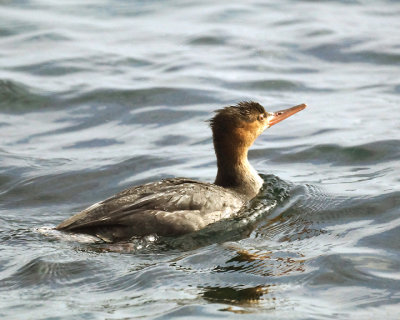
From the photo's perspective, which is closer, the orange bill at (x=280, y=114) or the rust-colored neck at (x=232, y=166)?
the rust-colored neck at (x=232, y=166)

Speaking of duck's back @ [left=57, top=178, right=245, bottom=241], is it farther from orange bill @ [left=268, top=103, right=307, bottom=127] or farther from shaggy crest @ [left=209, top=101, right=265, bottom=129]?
orange bill @ [left=268, top=103, right=307, bottom=127]

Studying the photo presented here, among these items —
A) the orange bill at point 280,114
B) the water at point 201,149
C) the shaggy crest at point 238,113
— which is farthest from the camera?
the orange bill at point 280,114

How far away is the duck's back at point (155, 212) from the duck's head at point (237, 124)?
32.5 inches

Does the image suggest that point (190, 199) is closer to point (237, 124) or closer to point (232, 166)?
point (232, 166)

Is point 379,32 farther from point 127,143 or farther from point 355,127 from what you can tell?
point 127,143

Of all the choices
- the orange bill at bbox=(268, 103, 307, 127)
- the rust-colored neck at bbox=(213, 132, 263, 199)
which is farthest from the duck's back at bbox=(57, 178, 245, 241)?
the orange bill at bbox=(268, 103, 307, 127)

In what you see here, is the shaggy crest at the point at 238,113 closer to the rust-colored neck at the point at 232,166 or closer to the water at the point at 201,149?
the rust-colored neck at the point at 232,166

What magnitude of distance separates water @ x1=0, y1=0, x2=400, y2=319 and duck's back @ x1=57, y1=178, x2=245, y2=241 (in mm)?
141

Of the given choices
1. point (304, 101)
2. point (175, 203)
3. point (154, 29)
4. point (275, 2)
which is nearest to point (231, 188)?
point (175, 203)

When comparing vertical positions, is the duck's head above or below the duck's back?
above

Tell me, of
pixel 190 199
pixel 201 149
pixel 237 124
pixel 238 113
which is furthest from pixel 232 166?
pixel 201 149

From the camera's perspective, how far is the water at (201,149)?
6.86 metres

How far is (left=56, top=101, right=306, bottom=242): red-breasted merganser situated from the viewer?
8.03 m

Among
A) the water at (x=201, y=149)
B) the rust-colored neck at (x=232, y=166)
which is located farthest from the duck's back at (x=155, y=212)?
the rust-colored neck at (x=232, y=166)
